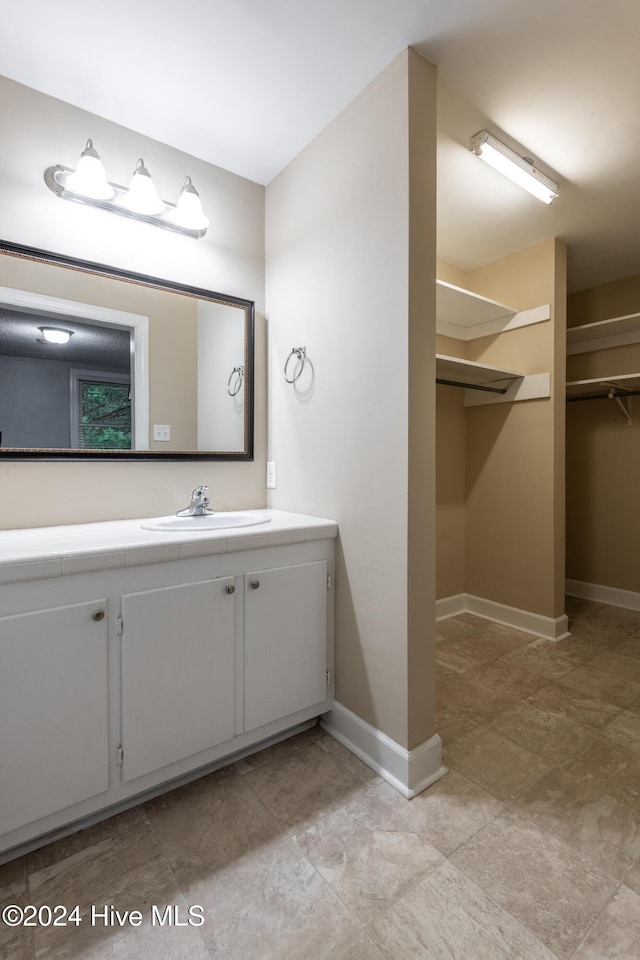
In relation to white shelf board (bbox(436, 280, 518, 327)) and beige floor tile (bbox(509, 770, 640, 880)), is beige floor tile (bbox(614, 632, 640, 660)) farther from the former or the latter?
white shelf board (bbox(436, 280, 518, 327))

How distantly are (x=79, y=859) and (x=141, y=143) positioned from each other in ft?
8.68

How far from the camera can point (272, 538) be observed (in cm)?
168

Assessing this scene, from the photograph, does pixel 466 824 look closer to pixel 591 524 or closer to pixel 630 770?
pixel 630 770

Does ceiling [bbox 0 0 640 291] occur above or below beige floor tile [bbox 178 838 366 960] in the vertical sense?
above

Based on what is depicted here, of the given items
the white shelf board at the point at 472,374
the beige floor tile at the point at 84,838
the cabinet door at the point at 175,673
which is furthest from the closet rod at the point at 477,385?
the beige floor tile at the point at 84,838

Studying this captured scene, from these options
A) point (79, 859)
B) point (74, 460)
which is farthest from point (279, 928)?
point (74, 460)

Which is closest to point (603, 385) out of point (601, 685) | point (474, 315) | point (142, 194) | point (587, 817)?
point (474, 315)

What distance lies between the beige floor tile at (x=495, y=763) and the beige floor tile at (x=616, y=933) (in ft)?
1.29

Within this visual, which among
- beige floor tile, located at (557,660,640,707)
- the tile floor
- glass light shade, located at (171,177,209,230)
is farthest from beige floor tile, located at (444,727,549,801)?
glass light shade, located at (171,177,209,230)

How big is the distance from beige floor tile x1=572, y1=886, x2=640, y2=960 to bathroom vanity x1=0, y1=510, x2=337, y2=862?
103 cm

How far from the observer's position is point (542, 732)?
1911mm

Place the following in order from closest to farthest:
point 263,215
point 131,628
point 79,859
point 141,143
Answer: point 79,859 → point 131,628 → point 141,143 → point 263,215

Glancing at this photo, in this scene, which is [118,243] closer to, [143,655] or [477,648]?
[143,655]

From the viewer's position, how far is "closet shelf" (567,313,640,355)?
3090mm
